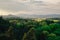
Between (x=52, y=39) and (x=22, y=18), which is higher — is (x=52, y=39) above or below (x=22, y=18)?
below

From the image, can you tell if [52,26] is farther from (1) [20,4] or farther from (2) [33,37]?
(1) [20,4]

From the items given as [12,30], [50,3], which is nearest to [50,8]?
[50,3]

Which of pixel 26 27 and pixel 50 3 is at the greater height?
pixel 50 3

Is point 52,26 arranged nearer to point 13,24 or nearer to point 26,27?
point 26,27

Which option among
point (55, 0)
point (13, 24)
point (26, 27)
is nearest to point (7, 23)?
point (13, 24)

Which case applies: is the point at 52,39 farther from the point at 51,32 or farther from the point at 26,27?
the point at 26,27

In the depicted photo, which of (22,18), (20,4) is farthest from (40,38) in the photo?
(20,4)

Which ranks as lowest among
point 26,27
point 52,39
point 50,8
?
point 52,39
